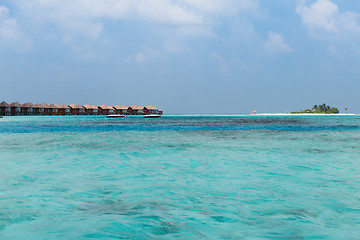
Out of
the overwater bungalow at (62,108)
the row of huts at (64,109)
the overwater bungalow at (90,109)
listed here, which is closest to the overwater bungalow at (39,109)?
the row of huts at (64,109)

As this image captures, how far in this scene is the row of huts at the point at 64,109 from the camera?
109 meters

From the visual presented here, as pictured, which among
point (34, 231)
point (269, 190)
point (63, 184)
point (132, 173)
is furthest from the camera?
point (132, 173)

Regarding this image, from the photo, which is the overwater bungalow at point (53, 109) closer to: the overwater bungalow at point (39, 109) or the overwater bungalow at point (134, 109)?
the overwater bungalow at point (39, 109)

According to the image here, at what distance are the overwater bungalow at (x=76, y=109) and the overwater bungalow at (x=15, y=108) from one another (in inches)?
838

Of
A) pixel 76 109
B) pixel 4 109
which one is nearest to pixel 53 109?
pixel 76 109

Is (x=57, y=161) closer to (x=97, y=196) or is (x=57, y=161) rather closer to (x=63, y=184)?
(x=63, y=184)

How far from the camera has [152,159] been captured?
11.5 m

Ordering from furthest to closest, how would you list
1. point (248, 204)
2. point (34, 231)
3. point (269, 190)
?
point (269, 190) → point (248, 204) → point (34, 231)

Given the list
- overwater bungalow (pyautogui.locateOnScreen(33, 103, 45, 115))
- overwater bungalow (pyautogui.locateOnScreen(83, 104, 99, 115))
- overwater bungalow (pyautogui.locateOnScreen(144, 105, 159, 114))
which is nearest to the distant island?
overwater bungalow (pyautogui.locateOnScreen(144, 105, 159, 114))

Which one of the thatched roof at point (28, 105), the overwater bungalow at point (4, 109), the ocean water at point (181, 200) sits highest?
the thatched roof at point (28, 105)

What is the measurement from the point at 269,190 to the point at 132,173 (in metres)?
3.82

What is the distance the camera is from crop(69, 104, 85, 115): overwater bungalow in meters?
129

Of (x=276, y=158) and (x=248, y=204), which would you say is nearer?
(x=248, y=204)

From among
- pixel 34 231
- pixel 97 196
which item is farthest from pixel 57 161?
pixel 34 231
